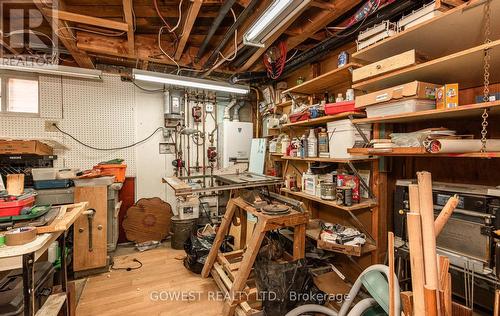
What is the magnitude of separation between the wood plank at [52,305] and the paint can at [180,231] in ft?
6.01

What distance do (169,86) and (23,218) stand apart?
2779 millimetres

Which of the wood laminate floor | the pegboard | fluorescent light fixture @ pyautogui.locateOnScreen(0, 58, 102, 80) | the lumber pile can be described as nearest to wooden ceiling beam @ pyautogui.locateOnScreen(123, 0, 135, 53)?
fluorescent light fixture @ pyautogui.locateOnScreen(0, 58, 102, 80)

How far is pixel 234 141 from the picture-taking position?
400cm

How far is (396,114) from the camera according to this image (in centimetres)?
158

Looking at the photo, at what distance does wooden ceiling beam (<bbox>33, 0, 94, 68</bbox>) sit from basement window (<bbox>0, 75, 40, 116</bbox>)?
70cm

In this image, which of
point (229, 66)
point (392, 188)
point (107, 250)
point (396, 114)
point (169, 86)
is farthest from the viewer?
point (169, 86)

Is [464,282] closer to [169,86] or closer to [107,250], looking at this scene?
[107,250]

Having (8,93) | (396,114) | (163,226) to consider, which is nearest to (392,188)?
(396,114)

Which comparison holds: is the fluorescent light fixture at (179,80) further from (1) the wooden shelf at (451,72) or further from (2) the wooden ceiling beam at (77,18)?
(1) the wooden shelf at (451,72)

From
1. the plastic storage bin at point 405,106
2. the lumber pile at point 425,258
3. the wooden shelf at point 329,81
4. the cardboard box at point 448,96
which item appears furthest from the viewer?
the wooden shelf at point 329,81

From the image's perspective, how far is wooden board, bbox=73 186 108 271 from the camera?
2666 mm

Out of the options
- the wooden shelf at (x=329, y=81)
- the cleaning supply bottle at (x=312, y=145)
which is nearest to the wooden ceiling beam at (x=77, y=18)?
the wooden shelf at (x=329, y=81)

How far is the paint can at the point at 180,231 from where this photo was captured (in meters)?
3.44

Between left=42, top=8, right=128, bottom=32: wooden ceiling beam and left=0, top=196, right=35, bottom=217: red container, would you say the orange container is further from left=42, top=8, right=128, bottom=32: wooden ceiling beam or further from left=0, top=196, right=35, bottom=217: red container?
left=42, top=8, right=128, bottom=32: wooden ceiling beam
